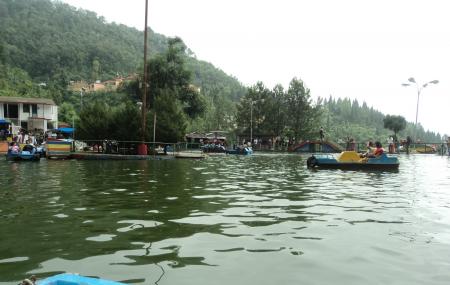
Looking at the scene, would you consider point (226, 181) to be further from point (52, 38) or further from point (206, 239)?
point (52, 38)

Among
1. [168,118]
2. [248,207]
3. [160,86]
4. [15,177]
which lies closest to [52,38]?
[160,86]

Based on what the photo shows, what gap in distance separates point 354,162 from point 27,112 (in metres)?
53.9

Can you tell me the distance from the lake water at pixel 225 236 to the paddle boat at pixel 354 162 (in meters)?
10.1

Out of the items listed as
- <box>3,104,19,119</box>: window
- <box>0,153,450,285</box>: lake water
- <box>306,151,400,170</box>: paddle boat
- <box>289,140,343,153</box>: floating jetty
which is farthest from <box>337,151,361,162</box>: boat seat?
<box>3,104,19,119</box>: window

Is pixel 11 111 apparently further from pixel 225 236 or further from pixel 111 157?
pixel 225 236

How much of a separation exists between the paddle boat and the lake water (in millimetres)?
10064

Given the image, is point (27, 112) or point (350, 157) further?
point (27, 112)

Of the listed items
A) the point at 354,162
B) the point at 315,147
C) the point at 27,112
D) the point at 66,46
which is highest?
the point at 66,46

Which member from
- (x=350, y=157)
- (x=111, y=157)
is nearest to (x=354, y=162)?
(x=350, y=157)

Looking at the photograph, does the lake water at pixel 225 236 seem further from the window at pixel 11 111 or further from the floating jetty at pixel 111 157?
the window at pixel 11 111

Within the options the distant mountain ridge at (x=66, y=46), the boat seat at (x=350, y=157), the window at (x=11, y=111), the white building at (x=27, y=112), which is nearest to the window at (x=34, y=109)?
the white building at (x=27, y=112)

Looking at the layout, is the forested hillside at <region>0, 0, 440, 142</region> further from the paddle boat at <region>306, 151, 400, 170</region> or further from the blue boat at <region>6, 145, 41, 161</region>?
the paddle boat at <region>306, 151, 400, 170</region>

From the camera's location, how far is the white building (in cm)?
5816

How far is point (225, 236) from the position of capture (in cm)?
663
